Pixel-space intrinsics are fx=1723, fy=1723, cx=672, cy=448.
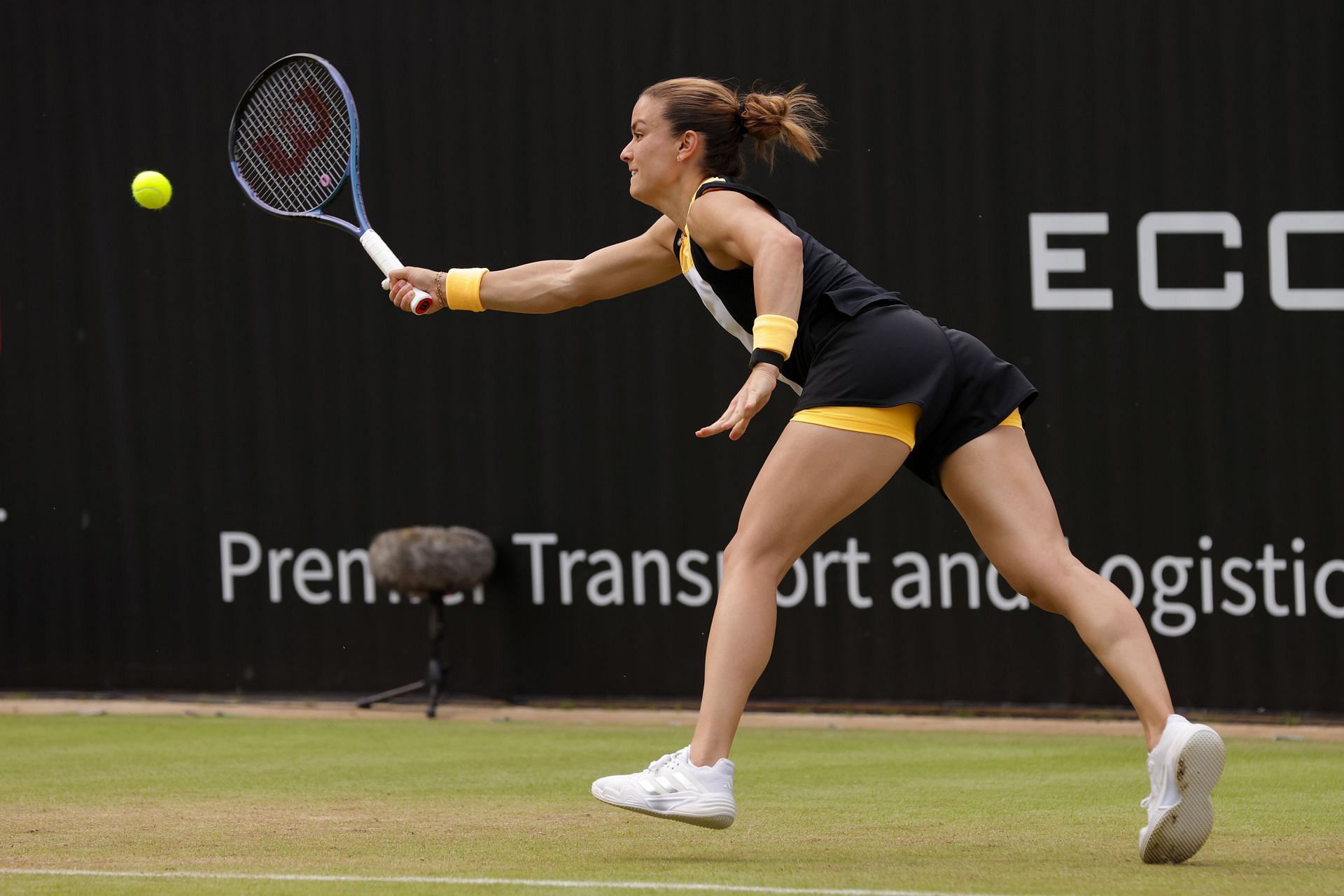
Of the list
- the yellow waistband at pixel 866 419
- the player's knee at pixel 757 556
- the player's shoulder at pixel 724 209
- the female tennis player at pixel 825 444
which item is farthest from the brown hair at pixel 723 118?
the player's knee at pixel 757 556

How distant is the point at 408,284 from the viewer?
4.00 meters

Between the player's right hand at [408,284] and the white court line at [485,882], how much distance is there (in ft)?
4.48

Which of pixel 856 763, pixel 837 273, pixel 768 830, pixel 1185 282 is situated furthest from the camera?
pixel 1185 282

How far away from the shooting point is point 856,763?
5.50m

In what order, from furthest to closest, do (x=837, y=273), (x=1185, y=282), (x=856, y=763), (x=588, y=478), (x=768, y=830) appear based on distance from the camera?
(x=588, y=478) < (x=1185, y=282) < (x=856, y=763) < (x=768, y=830) < (x=837, y=273)

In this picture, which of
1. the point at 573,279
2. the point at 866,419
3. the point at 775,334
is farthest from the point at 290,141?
the point at 866,419

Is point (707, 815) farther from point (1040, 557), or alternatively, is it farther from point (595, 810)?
point (595, 810)

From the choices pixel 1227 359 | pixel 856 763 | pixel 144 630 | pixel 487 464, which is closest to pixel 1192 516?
pixel 1227 359

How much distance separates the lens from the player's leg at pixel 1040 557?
328 cm

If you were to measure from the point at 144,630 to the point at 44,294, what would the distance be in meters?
1.49

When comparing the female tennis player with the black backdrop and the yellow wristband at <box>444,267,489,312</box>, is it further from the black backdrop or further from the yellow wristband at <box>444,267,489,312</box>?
the black backdrop

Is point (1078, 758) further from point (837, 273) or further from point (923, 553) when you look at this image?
point (837, 273)

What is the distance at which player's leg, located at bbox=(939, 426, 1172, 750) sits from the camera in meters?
3.28

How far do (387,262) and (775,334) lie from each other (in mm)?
1313
